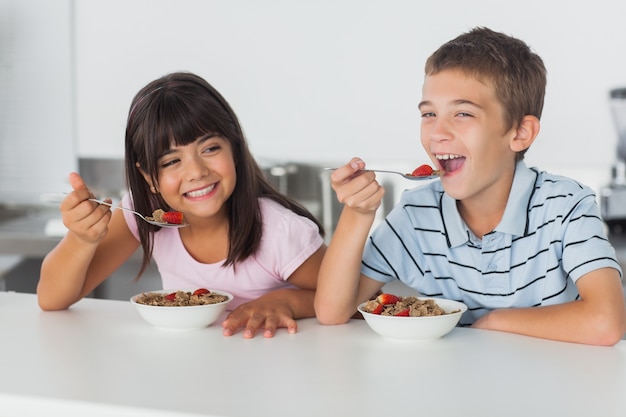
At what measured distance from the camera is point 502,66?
1.38 m

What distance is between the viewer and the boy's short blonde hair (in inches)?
54.3

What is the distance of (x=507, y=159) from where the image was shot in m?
1.43

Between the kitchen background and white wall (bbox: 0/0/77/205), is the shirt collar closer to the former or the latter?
the kitchen background

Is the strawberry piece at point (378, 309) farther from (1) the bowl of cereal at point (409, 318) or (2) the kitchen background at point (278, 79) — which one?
(2) the kitchen background at point (278, 79)

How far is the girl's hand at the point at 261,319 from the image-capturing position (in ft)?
4.10

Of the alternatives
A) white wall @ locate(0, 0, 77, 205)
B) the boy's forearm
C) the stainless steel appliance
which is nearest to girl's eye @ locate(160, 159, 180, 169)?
the boy's forearm

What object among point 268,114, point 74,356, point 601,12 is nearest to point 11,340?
point 74,356

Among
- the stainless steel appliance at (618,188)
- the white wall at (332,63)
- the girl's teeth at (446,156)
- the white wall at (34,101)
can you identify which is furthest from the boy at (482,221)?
the white wall at (34,101)

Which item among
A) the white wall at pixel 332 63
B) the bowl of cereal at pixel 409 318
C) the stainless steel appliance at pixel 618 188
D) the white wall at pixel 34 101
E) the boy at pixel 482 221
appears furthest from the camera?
the white wall at pixel 34 101

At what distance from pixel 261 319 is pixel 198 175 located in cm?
32

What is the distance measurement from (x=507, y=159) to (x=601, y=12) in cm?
171

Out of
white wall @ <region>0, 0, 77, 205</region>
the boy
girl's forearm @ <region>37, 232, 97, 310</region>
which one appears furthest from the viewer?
white wall @ <region>0, 0, 77, 205</region>

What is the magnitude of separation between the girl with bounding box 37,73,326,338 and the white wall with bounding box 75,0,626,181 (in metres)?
1.46

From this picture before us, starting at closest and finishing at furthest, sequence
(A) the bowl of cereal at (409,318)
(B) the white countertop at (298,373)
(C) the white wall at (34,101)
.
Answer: (B) the white countertop at (298,373)
(A) the bowl of cereal at (409,318)
(C) the white wall at (34,101)
